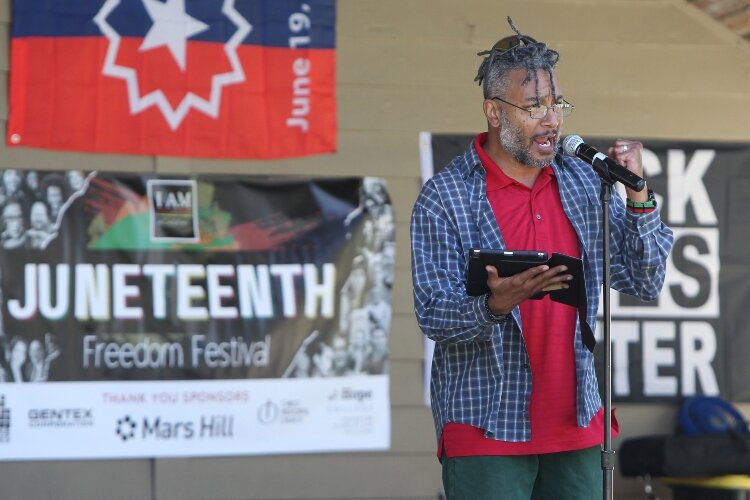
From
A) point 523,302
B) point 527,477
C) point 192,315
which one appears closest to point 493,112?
point 523,302

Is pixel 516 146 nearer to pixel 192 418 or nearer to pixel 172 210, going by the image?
pixel 172 210

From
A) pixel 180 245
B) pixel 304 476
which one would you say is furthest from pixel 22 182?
pixel 304 476

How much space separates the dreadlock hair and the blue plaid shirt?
0.20m

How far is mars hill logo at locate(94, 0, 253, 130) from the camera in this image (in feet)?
17.5

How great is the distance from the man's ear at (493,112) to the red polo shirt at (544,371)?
25 cm

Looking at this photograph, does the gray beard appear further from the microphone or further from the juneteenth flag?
the juneteenth flag

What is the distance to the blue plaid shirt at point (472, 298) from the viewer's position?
293cm

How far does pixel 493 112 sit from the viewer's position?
3143mm

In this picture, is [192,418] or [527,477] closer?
[527,477]

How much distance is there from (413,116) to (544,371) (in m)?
2.84

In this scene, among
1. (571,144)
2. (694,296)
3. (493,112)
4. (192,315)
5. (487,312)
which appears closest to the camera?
(487,312)

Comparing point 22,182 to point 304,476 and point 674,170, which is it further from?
point 674,170

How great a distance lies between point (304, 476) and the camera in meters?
5.50

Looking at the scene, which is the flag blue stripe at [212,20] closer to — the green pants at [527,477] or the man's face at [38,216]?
the man's face at [38,216]
